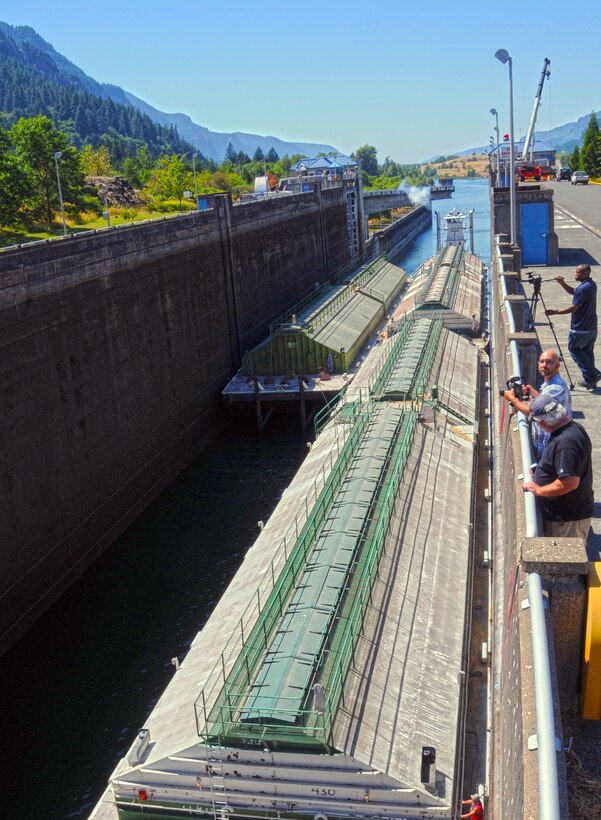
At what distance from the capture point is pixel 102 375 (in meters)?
27.0

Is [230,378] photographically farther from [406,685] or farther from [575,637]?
[575,637]

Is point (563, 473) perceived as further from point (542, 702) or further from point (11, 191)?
point (11, 191)

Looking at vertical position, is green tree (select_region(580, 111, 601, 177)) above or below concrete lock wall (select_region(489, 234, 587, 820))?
above

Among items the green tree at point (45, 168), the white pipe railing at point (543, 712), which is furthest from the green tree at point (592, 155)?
the white pipe railing at point (543, 712)

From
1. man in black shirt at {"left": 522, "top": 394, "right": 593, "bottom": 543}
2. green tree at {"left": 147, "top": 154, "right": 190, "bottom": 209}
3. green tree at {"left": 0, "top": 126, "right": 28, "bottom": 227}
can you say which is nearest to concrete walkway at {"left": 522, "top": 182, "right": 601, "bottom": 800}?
man in black shirt at {"left": 522, "top": 394, "right": 593, "bottom": 543}

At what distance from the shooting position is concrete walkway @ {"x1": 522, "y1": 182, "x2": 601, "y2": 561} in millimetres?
12363

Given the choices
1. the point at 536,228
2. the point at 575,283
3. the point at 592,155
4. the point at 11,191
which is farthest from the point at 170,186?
the point at 575,283

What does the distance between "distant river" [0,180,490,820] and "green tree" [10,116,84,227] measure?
35.9 metres

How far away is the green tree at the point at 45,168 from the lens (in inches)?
2383

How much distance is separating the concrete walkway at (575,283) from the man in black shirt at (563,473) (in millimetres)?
1227

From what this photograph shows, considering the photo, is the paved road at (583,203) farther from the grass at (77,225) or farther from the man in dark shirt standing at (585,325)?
the man in dark shirt standing at (585,325)

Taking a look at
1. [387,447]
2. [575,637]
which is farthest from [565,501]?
[387,447]

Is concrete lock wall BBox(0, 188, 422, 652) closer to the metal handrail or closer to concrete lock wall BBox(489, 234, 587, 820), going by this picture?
the metal handrail

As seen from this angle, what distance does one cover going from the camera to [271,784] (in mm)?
10695
